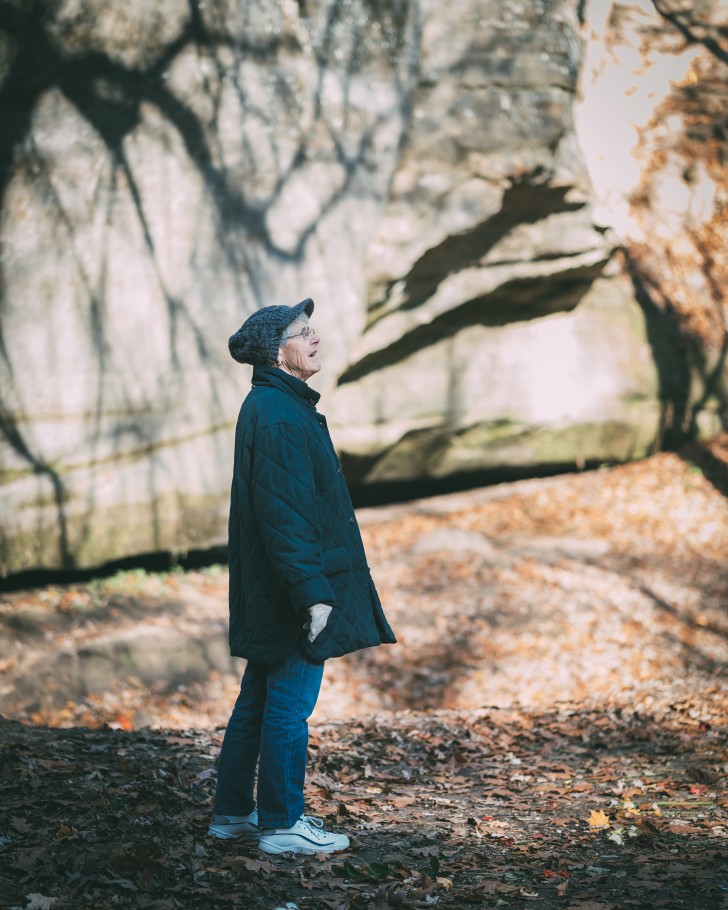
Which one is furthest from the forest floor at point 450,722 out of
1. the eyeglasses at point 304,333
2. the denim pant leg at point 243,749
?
the eyeglasses at point 304,333

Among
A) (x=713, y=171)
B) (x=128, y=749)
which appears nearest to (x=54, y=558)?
(x=128, y=749)

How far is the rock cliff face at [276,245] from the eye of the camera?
29.1ft

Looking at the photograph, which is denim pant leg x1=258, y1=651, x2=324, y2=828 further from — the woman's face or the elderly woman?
the woman's face

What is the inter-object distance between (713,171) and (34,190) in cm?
1035

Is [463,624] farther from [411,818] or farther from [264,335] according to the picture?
[264,335]

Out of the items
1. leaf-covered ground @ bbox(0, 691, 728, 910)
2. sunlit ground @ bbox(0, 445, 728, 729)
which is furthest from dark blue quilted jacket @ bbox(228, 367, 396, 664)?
sunlit ground @ bbox(0, 445, 728, 729)

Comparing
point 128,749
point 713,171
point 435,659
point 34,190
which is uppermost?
point 713,171

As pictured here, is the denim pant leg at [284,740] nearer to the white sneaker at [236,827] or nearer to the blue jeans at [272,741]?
the blue jeans at [272,741]

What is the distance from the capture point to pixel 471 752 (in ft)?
18.3

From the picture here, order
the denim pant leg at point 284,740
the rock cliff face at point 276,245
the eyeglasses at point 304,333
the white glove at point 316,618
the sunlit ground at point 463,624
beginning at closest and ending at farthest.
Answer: the white glove at point 316,618 < the denim pant leg at point 284,740 < the eyeglasses at point 304,333 < the sunlit ground at point 463,624 < the rock cliff face at point 276,245

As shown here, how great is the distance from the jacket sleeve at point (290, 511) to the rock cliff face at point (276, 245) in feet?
20.2

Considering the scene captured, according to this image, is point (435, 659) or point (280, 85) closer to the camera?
point (435, 659)

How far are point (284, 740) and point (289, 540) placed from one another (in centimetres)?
83

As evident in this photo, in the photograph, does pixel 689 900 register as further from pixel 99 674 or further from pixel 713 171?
pixel 713 171
